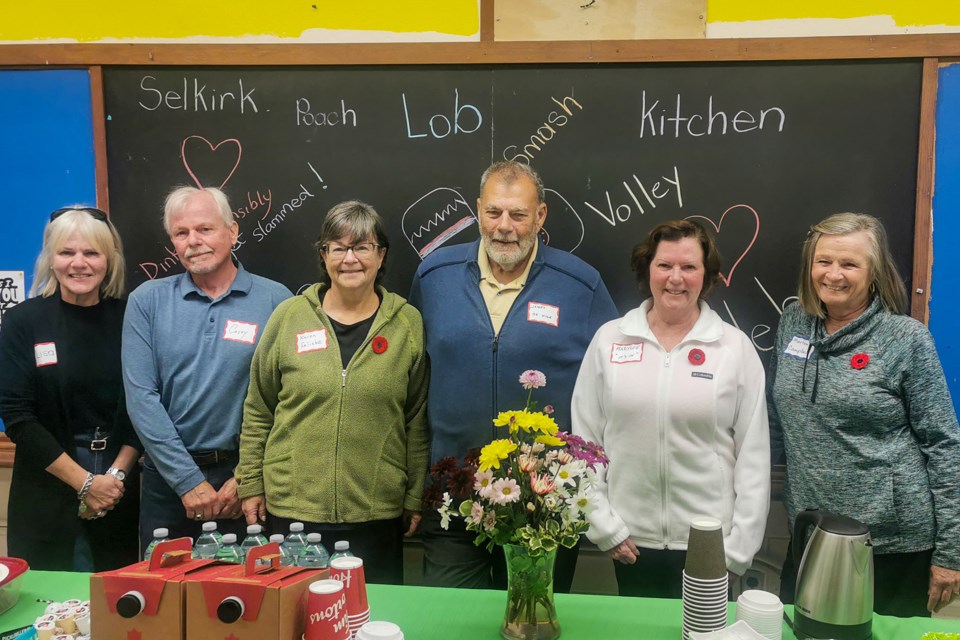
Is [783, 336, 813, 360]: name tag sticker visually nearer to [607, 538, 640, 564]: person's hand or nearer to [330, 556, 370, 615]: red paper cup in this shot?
[607, 538, 640, 564]: person's hand

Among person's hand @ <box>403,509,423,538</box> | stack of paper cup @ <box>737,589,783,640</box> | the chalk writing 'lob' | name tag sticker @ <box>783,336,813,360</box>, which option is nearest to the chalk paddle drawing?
the chalk writing 'lob'

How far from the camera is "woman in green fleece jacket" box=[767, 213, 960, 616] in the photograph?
217 centimetres

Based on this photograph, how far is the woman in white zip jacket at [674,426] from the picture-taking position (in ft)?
7.17

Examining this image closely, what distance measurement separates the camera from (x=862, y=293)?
2.26 m

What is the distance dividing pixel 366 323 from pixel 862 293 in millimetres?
1500

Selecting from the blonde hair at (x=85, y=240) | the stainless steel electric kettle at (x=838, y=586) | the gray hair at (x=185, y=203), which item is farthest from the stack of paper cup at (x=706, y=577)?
the blonde hair at (x=85, y=240)

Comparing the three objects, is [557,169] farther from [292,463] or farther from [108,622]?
[108,622]

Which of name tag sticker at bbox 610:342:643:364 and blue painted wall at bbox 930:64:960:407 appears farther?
blue painted wall at bbox 930:64:960:407

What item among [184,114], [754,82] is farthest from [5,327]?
[754,82]

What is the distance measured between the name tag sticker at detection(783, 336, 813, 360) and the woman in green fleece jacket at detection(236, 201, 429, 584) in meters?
1.14

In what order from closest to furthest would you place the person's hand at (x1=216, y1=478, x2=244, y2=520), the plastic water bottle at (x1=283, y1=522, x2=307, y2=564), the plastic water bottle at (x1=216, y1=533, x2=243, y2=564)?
the plastic water bottle at (x1=216, y1=533, x2=243, y2=564), the plastic water bottle at (x1=283, y1=522, x2=307, y2=564), the person's hand at (x1=216, y1=478, x2=244, y2=520)

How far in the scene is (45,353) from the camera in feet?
8.47

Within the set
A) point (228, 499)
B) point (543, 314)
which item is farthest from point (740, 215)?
point (228, 499)

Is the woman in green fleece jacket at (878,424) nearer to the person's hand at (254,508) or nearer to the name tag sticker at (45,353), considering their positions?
the person's hand at (254,508)
